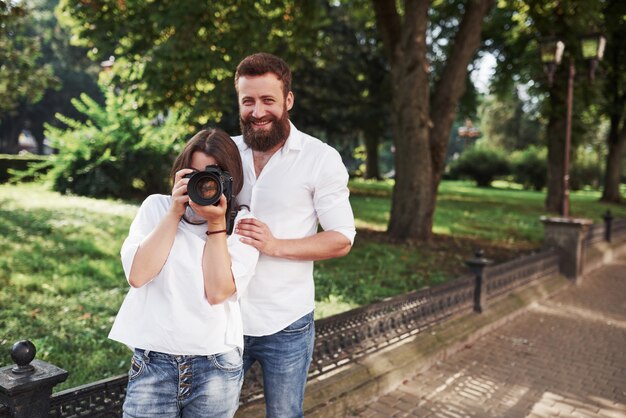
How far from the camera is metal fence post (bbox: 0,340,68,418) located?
229 centimetres

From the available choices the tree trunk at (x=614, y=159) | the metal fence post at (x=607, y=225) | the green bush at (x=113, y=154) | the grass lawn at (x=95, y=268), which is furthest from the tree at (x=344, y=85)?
the tree trunk at (x=614, y=159)

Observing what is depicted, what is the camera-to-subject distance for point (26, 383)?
229 cm

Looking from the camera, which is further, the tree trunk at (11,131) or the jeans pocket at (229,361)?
the tree trunk at (11,131)

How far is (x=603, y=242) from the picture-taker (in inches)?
501

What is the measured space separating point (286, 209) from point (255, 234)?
32cm

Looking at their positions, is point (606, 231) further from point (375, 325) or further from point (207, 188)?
point (207, 188)

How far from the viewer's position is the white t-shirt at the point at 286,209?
234 cm

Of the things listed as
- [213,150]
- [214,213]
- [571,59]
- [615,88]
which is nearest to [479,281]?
[213,150]

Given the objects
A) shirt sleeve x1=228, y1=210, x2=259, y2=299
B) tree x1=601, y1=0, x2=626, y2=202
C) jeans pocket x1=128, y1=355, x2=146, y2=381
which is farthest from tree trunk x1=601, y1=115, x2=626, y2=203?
jeans pocket x1=128, y1=355, x2=146, y2=381

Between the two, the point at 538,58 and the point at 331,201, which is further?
the point at 538,58

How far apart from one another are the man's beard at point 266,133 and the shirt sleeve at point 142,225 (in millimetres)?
526

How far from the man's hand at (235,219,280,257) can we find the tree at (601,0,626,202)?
18552mm

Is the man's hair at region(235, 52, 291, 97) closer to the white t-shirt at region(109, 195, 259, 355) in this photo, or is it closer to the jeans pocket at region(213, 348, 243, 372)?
the white t-shirt at region(109, 195, 259, 355)

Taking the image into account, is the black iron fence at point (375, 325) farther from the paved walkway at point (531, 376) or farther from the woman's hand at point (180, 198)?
the woman's hand at point (180, 198)
